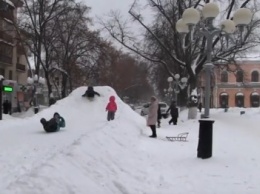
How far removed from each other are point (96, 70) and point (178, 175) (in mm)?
37380

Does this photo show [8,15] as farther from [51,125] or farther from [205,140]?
[205,140]

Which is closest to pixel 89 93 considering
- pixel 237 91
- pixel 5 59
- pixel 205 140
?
pixel 205 140

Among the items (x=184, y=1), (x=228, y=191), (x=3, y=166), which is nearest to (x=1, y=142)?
(x=3, y=166)

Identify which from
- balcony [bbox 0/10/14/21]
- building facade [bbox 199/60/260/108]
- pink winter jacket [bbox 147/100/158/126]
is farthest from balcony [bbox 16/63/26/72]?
pink winter jacket [bbox 147/100/158/126]

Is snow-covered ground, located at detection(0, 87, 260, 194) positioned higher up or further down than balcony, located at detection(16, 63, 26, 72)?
further down

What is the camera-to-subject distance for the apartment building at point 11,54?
130 ft

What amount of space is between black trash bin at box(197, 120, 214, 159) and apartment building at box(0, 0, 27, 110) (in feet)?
85.5

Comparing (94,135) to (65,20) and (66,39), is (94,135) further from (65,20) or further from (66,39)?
(66,39)

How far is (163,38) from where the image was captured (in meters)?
36.5

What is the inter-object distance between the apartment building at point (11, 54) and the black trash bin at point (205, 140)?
26059 mm

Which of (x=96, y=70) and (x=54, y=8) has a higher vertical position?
(x=54, y=8)

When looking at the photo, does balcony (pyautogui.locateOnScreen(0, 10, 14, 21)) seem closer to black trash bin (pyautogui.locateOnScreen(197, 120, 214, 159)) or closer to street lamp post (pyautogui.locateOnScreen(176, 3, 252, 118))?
street lamp post (pyautogui.locateOnScreen(176, 3, 252, 118))

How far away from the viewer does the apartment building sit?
39491 millimetres

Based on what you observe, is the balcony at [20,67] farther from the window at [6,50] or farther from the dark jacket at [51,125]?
the dark jacket at [51,125]
